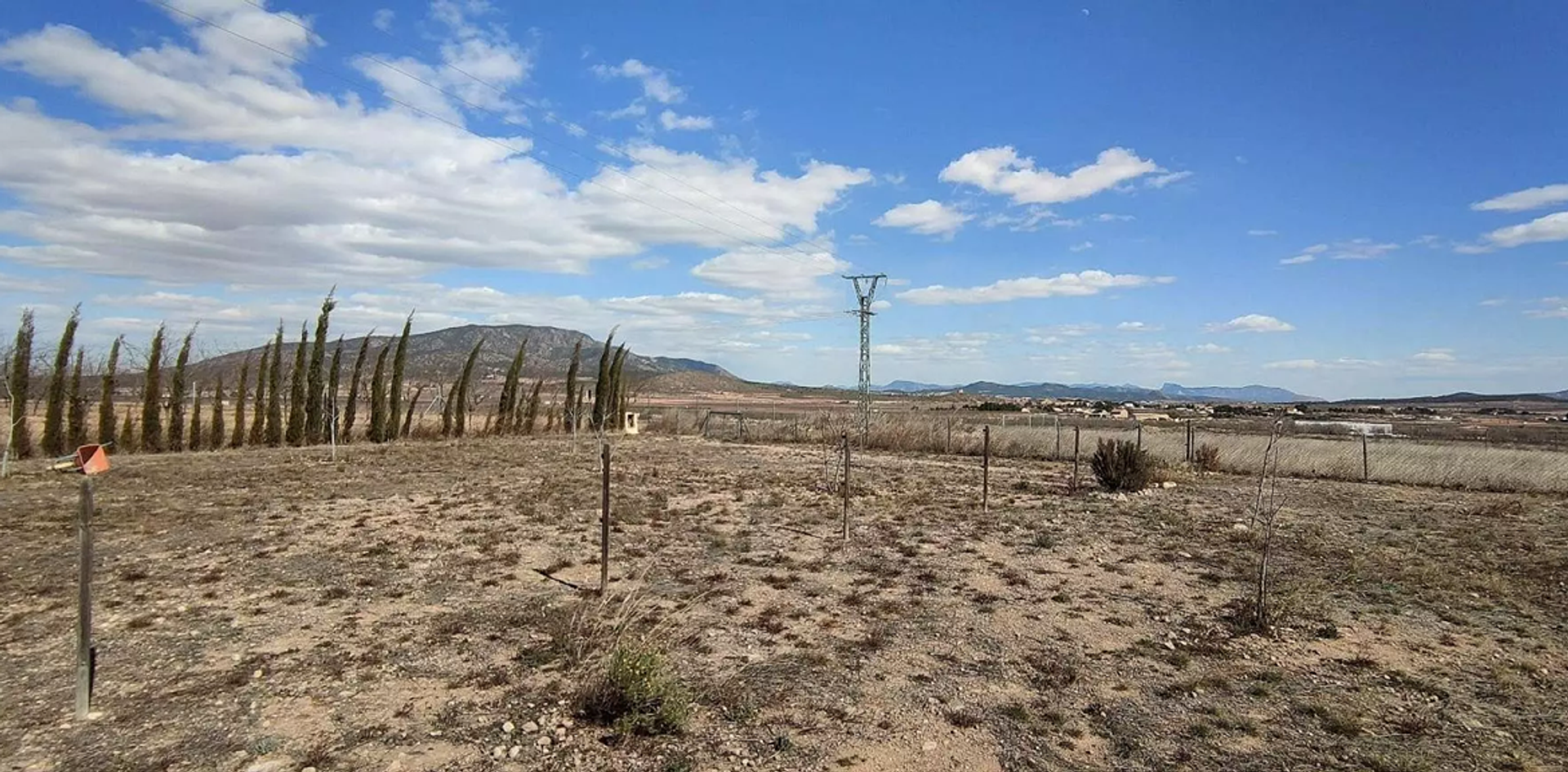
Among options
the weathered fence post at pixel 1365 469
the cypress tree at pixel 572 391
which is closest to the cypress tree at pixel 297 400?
the cypress tree at pixel 572 391

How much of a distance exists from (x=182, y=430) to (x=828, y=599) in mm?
23026

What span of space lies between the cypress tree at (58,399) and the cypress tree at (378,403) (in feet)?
26.4

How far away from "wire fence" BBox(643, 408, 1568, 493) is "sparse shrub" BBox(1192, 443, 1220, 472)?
14cm

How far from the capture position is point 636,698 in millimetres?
4547

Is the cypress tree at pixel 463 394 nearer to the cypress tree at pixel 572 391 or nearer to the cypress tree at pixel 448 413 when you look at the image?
the cypress tree at pixel 448 413

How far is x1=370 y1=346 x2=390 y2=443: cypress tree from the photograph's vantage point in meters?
27.0

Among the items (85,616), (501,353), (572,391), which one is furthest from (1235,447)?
(501,353)

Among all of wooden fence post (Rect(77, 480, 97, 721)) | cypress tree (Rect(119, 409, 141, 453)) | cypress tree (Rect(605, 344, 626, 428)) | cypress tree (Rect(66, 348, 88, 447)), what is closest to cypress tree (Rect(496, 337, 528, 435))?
cypress tree (Rect(605, 344, 626, 428))

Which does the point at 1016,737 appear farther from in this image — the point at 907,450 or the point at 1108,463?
the point at 907,450

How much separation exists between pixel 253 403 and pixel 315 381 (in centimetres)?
207

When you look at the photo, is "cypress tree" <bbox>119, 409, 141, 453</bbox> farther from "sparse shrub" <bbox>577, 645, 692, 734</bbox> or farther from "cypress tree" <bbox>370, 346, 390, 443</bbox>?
"sparse shrub" <bbox>577, 645, 692, 734</bbox>

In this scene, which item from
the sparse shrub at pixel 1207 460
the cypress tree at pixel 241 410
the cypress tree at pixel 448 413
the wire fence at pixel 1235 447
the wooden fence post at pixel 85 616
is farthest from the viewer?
the cypress tree at pixel 448 413

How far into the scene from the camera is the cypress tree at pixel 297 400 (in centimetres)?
2478

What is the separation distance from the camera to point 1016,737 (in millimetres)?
4520
